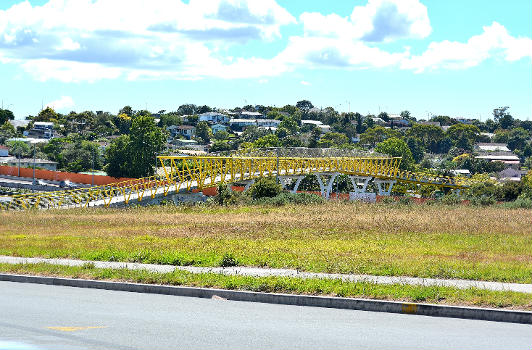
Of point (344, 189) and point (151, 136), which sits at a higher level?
point (151, 136)

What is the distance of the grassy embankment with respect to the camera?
655 inches

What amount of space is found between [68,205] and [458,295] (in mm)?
39887

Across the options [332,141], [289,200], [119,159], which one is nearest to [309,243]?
[289,200]

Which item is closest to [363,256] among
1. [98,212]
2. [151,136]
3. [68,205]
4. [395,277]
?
[395,277]

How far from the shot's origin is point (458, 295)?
14.5 metres

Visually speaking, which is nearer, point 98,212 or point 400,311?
point 400,311

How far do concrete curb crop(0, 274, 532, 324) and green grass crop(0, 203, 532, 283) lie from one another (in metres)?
2.97

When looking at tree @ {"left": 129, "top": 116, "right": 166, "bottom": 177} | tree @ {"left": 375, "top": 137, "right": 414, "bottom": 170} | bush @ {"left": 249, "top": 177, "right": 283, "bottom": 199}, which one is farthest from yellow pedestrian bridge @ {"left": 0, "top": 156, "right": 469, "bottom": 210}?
tree @ {"left": 375, "top": 137, "right": 414, "bottom": 170}

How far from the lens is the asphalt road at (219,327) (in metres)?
11.2

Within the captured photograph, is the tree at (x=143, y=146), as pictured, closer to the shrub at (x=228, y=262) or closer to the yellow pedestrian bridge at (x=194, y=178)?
the yellow pedestrian bridge at (x=194, y=178)

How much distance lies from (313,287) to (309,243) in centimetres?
950

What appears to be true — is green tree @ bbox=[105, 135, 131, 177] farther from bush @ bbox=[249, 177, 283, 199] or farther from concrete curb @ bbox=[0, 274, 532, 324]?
concrete curb @ bbox=[0, 274, 532, 324]

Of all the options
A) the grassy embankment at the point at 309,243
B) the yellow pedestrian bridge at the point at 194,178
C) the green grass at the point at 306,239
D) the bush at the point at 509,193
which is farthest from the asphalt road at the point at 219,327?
the bush at the point at 509,193

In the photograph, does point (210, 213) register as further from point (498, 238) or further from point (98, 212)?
point (498, 238)
